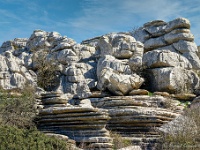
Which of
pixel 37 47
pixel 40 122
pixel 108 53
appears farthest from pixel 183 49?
pixel 40 122

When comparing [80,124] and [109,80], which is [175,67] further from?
[80,124]

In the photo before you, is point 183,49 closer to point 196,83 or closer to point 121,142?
point 196,83

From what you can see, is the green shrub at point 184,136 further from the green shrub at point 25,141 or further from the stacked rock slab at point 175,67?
the stacked rock slab at point 175,67

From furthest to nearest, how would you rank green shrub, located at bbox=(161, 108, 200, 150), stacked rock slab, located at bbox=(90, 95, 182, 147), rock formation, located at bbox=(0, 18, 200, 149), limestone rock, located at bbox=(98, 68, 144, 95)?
limestone rock, located at bbox=(98, 68, 144, 95) < stacked rock slab, located at bbox=(90, 95, 182, 147) < rock formation, located at bbox=(0, 18, 200, 149) < green shrub, located at bbox=(161, 108, 200, 150)

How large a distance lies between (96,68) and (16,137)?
62.1 ft

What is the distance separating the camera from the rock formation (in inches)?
543

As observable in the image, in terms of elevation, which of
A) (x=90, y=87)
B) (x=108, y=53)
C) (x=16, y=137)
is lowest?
(x=16, y=137)

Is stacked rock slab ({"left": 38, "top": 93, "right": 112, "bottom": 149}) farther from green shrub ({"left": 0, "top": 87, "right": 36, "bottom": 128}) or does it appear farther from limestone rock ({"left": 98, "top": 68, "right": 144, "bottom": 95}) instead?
limestone rock ({"left": 98, "top": 68, "right": 144, "bottom": 95})

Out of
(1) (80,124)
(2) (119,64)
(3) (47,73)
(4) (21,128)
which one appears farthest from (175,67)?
(4) (21,128)

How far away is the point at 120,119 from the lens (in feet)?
47.9

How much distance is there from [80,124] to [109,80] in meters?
7.86

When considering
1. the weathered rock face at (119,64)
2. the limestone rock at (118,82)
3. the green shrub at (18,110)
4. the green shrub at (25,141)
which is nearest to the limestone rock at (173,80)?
the weathered rock face at (119,64)

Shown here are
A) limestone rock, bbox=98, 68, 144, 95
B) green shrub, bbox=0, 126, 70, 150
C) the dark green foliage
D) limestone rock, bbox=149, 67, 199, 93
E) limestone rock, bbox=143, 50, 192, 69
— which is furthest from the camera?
limestone rock, bbox=143, 50, 192, 69

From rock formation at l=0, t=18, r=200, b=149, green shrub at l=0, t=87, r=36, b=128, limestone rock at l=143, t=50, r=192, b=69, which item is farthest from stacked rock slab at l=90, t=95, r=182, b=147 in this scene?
limestone rock at l=143, t=50, r=192, b=69
